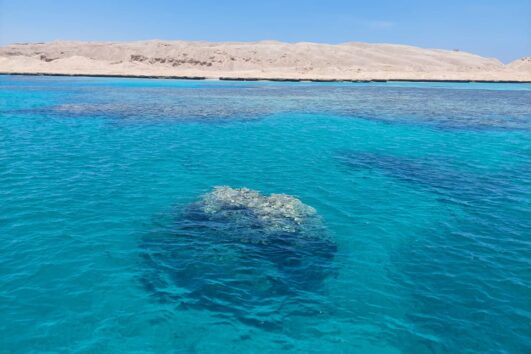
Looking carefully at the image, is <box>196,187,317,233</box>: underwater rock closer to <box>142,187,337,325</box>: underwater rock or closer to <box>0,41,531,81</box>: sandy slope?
<box>142,187,337,325</box>: underwater rock

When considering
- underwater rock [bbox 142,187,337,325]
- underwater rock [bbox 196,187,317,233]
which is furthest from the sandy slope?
underwater rock [bbox 142,187,337,325]

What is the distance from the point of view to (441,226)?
15.7m

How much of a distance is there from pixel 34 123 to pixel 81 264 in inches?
1137

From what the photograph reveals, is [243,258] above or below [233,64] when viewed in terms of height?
below

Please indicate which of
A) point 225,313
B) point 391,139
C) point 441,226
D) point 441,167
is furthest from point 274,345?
point 391,139

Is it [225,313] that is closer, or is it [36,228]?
[225,313]

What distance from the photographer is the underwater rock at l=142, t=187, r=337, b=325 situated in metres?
10.7

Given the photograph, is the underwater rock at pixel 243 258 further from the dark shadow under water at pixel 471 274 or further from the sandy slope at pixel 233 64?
the sandy slope at pixel 233 64

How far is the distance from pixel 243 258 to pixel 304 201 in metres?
5.94

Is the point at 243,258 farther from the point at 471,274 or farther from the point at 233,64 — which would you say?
the point at 233,64

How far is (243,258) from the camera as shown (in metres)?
12.7

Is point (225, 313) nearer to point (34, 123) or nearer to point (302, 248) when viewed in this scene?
point (302, 248)

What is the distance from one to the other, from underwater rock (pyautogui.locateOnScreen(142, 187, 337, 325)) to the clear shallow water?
19 centimetres

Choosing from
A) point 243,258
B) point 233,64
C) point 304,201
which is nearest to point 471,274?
point 243,258
